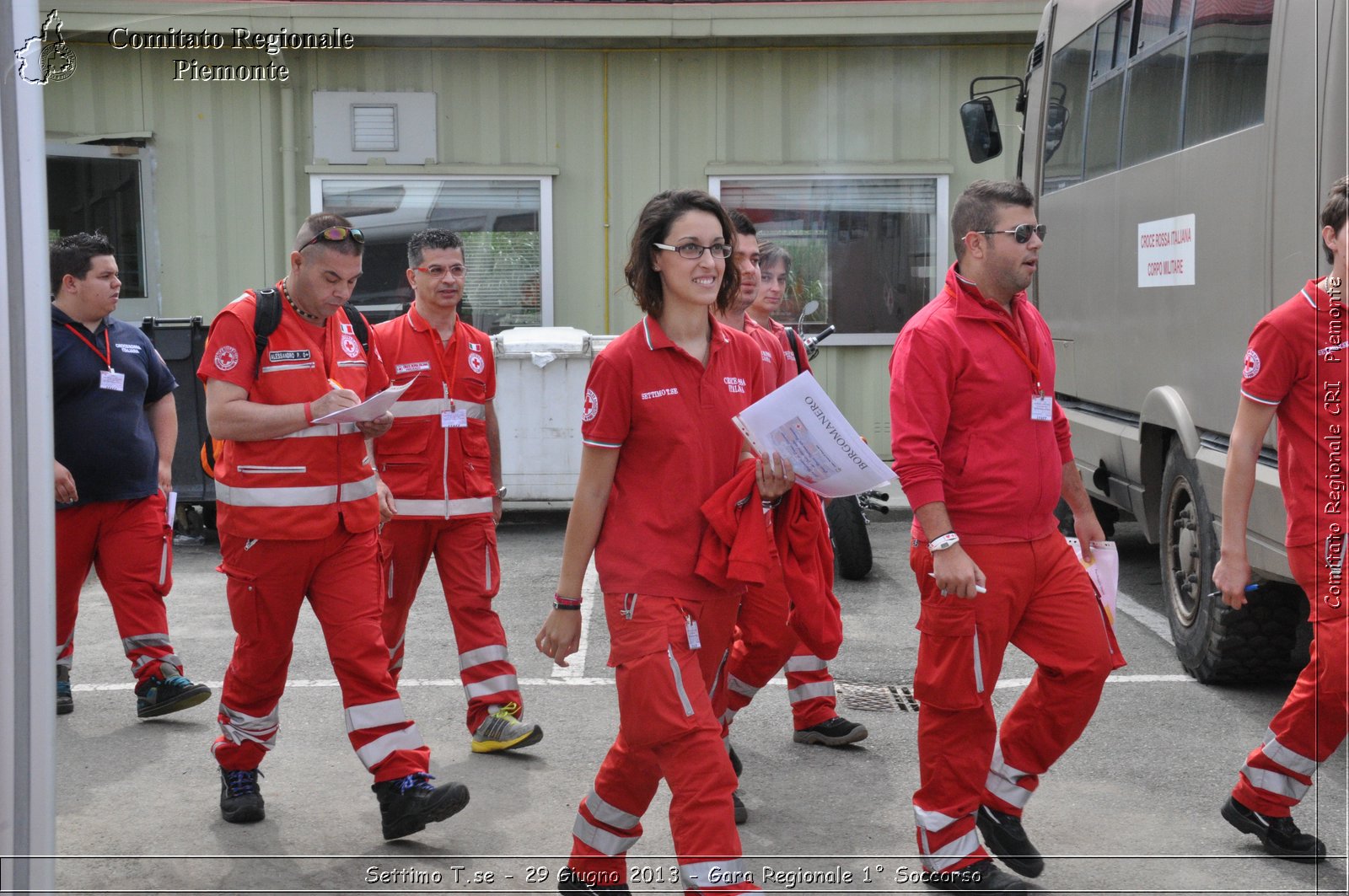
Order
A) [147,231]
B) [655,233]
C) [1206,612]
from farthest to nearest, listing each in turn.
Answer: [147,231], [1206,612], [655,233]

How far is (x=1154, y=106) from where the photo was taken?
6.83 meters

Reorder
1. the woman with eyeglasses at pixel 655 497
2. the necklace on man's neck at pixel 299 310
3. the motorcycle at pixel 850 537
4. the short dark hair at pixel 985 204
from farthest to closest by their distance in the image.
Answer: the motorcycle at pixel 850 537, the necklace on man's neck at pixel 299 310, the short dark hair at pixel 985 204, the woman with eyeglasses at pixel 655 497

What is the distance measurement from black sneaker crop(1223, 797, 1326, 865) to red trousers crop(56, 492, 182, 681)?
439cm

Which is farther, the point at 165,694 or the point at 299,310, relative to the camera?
the point at 165,694

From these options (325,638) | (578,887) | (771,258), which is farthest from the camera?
(771,258)

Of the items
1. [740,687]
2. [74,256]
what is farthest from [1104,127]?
[74,256]

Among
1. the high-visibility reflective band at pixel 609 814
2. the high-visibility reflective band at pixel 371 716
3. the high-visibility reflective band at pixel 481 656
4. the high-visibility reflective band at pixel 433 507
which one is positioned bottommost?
the high-visibility reflective band at pixel 481 656

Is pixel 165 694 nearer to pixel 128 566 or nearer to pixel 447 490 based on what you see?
pixel 128 566

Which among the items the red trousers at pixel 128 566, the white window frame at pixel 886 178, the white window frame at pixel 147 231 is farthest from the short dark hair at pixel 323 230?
the white window frame at pixel 886 178

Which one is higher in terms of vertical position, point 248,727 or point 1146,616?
point 248,727

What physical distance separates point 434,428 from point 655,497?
237cm

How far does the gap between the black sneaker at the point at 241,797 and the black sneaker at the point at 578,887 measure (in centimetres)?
144

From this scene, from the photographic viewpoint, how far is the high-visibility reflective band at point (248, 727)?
15.2 ft

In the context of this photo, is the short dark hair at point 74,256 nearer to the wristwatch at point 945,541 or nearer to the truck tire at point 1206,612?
the wristwatch at point 945,541
